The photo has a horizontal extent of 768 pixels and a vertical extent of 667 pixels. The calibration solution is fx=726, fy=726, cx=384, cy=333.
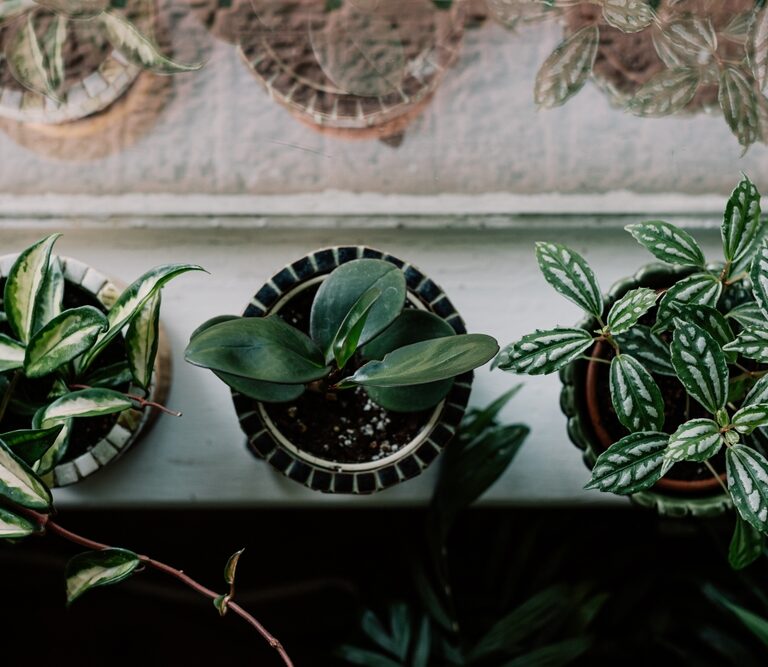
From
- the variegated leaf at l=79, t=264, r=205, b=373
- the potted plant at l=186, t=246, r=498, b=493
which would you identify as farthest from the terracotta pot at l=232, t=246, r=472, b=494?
the variegated leaf at l=79, t=264, r=205, b=373

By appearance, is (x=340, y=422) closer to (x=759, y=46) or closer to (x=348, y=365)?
(x=348, y=365)

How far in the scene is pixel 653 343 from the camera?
2.19 ft

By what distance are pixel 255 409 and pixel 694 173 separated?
23.2 inches

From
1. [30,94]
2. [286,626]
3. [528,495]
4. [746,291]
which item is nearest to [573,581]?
[528,495]

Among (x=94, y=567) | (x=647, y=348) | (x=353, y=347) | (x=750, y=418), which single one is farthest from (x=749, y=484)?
(x=94, y=567)

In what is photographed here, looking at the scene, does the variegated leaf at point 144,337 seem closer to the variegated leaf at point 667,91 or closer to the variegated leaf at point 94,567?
the variegated leaf at point 94,567

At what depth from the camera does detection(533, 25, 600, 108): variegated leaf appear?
75cm

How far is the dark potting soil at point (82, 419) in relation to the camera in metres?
0.69

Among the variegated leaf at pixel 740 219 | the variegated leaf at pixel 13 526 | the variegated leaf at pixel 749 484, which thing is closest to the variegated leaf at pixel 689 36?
the variegated leaf at pixel 740 219

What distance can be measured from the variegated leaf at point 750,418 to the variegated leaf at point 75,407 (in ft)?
1.60

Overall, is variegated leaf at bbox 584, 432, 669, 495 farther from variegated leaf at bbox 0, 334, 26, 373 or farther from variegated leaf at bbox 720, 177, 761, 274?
variegated leaf at bbox 0, 334, 26, 373

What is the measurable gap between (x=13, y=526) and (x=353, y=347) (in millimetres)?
292

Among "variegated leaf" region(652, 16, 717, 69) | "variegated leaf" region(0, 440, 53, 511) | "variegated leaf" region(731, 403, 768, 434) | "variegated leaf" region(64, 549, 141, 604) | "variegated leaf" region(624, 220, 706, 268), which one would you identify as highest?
"variegated leaf" region(652, 16, 717, 69)

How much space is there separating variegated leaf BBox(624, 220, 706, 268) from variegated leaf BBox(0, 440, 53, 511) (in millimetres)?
517
